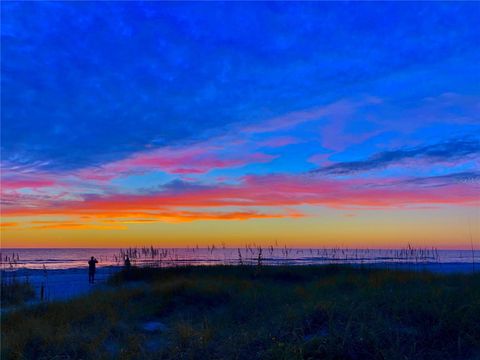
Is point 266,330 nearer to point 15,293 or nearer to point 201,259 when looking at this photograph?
point 15,293

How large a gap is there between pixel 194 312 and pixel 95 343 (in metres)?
5.00

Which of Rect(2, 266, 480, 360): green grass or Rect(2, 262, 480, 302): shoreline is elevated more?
Rect(2, 266, 480, 360): green grass

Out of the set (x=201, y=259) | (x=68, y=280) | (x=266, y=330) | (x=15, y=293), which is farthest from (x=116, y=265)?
(x=266, y=330)

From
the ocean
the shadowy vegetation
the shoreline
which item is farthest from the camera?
the ocean

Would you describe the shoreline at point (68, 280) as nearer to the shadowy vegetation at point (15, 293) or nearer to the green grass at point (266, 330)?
the shadowy vegetation at point (15, 293)

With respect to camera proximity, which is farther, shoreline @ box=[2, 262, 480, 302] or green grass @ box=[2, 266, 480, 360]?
shoreline @ box=[2, 262, 480, 302]

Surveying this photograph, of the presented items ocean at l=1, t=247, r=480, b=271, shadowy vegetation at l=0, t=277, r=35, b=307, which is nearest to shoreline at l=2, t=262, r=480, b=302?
shadowy vegetation at l=0, t=277, r=35, b=307

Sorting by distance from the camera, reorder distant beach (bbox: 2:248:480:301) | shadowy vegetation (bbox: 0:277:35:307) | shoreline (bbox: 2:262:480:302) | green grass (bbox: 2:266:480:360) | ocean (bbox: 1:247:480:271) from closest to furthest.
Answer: green grass (bbox: 2:266:480:360) < shadowy vegetation (bbox: 0:277:35:307) < shoreline (bbox: 2:262:480:302) < distant beach (bbox: 2:248:480:301) < ocean (bbox: 1:247:480:271)

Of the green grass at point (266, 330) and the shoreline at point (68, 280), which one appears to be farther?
the shoreline at point (68, 280)

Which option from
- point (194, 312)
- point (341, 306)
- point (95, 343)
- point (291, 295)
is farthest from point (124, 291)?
point (341, 306)

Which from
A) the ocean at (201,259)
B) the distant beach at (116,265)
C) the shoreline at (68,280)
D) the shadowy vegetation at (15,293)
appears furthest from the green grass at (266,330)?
the ocean at (201,259)

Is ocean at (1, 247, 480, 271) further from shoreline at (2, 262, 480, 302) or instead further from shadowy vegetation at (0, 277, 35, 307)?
shadowy vegetation at (0, 277, 35, 307)

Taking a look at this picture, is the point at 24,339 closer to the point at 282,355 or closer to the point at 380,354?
the point at 282,355

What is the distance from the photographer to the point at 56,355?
28.5 feet
